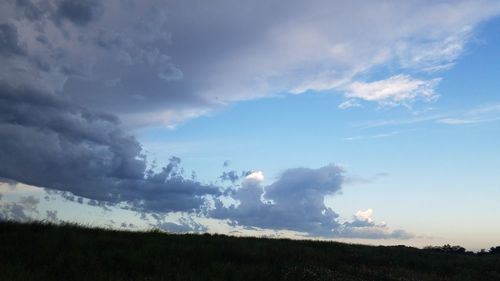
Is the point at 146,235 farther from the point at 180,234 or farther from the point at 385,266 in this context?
the point at 385,266

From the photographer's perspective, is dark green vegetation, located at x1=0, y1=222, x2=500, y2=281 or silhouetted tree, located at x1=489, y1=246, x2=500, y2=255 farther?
silhouetted tree, located at x1=489, y1=246, x2=500, y2=255

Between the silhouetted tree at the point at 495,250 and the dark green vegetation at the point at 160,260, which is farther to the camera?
the silhouetted tree at the point at 495,250

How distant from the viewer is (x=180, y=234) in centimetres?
2784

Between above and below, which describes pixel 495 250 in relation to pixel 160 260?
above

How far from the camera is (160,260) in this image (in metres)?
18.0

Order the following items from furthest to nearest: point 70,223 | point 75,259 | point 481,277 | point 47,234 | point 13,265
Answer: point 481,277 → point 70,223 → point 47,234 → point 75,259 → point 13,265

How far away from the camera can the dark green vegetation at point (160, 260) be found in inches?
616

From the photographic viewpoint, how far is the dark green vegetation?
15.7 metres

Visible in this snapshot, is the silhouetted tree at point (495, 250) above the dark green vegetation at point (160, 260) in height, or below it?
above

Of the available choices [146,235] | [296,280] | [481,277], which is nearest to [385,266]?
[481,277]

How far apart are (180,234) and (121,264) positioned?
1070 cm

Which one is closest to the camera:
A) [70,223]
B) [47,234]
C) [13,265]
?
[13,265]

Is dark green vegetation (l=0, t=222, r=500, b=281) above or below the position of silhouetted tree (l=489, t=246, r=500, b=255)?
below

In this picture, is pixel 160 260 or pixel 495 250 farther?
pixel 495 250
